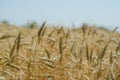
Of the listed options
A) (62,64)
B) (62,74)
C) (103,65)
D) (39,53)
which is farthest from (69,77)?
(39,53)

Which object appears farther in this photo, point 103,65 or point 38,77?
point 103,65

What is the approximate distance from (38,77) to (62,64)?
0.25 m

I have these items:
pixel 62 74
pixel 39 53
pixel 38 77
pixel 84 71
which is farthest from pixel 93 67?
pixel 39 53

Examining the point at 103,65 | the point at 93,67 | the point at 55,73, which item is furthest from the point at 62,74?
Answer: the point at 103,65

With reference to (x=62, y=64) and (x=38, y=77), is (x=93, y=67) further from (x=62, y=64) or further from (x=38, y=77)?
(x=38, y=77)

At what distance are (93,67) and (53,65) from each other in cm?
24

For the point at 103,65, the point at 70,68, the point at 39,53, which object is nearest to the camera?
the point at 70,68

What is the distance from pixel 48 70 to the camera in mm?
2031

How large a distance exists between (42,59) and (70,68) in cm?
18

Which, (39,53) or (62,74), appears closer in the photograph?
(62,74)

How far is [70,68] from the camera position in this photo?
2.00 meters

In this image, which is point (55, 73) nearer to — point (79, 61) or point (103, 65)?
point (79, 61)

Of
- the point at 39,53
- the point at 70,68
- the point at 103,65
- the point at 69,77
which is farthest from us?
the point at 39,53

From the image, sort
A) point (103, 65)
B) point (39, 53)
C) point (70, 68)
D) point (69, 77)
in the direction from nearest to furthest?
point (69, 77), point (70, 68), point (103, 65), point (39, 53)
